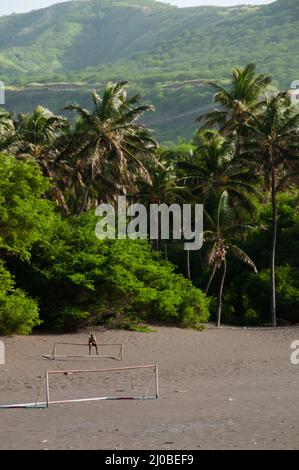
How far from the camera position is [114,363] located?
25.0m

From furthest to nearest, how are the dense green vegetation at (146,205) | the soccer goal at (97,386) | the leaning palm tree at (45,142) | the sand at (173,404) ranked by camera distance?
1. the leaning palm tree at (45,142)
2. the dense green vegetation at (146,205)
3. the soccer goal at (97,386)
4. the sand at (173,404)

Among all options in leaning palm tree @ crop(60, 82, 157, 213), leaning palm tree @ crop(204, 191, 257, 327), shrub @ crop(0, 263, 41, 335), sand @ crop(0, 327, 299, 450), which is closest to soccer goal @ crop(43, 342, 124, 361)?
sand @ crop(0, 327, 299, 450)

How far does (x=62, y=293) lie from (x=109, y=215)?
541 cm

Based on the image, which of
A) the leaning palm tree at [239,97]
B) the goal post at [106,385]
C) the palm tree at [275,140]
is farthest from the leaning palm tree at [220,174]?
the goal post at [106,385]

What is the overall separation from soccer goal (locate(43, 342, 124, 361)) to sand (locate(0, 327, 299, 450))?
1.25 ft

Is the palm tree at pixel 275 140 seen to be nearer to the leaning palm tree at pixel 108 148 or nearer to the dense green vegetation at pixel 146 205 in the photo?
the dense green vegetation at pixel 146 205

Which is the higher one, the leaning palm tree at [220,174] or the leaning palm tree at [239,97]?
the leaning palm tree at [239,97]

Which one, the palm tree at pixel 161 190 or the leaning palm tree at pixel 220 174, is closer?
the leaning palm tree at pixel 220 174

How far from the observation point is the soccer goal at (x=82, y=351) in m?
26.0

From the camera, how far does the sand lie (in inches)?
536

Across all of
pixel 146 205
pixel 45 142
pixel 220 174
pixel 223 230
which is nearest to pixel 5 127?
pixel 45 142

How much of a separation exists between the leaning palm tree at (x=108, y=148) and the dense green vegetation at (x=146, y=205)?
72 millimetres

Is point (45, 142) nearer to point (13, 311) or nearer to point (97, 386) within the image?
point (13, 311)
